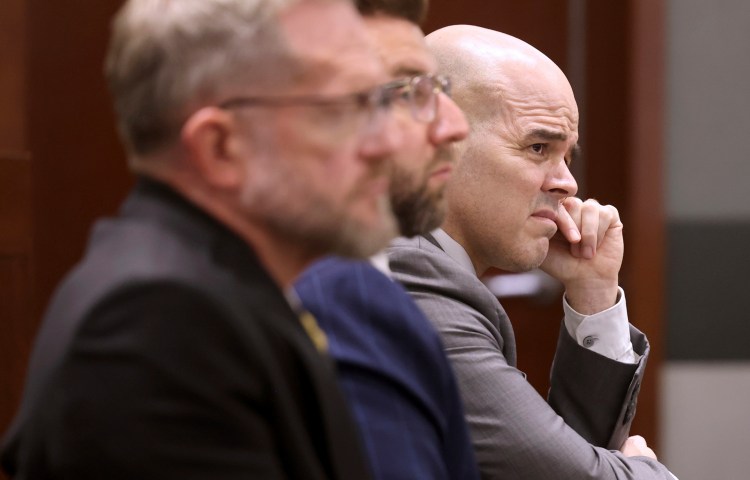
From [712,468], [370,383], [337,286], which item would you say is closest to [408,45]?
[337,286]

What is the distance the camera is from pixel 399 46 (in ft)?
4.42

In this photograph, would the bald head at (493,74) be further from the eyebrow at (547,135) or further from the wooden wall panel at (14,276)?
the wooden wall panel at (14,276)

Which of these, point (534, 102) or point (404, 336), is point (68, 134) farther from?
point (404, 336)

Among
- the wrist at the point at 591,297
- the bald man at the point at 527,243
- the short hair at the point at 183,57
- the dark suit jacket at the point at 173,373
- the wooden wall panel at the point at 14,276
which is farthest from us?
the wooden wall panel at the point at 14,276

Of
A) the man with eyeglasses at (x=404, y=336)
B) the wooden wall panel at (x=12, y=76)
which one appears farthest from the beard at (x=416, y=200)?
the wooden wall panel at (x=12, y=76)

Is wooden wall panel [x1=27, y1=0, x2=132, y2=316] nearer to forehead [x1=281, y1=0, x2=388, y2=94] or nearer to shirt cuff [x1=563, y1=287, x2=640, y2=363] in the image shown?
shirt cuff [x1=563, y1=287, x2=640, y2=363]

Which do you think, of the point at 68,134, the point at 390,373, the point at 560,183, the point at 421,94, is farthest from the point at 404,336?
the point at 68,134

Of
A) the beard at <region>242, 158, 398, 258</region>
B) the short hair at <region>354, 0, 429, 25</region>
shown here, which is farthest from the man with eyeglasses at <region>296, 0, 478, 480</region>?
the beard at <region>242, 158, 398, 258</region>

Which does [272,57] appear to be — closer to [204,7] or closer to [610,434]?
[204,7]

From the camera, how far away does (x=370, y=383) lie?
118cm

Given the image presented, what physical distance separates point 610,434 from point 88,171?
1.43 m

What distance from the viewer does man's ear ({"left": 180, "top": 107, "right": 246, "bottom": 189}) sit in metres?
0.89

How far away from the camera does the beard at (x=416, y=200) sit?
3.99 feet

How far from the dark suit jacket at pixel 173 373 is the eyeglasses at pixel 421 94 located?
337 mm
